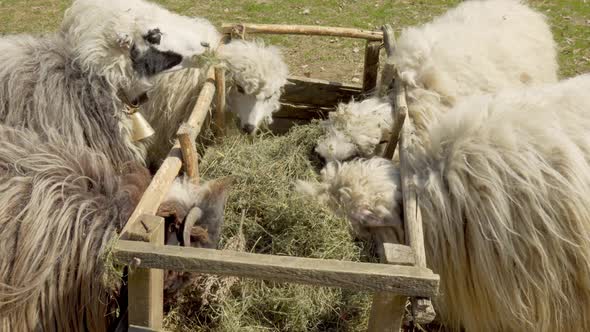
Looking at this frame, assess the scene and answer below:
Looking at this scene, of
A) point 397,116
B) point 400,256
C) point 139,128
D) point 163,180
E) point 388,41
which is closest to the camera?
point 400,256

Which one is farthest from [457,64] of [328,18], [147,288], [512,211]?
[328,18]

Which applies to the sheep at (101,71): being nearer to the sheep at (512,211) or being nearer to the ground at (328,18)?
the sheep at (512,211)

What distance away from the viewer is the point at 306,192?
2904 millimetres

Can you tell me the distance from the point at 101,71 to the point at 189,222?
1.47 metres

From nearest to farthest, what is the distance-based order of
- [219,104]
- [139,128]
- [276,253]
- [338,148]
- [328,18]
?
1. [276,253]
2. [338,148]
3. [139,128]
4. [219,104]
5. [328,18]

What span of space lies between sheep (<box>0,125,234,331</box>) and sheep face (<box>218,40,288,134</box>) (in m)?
1.24

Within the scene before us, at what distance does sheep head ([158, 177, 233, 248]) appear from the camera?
95.5 inches

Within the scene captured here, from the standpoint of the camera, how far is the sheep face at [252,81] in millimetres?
3641

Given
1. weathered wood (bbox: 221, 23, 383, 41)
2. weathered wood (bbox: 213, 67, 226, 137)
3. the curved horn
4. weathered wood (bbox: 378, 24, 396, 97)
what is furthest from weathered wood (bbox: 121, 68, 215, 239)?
weathered wood (bbox: 378, 24, 396, 97)

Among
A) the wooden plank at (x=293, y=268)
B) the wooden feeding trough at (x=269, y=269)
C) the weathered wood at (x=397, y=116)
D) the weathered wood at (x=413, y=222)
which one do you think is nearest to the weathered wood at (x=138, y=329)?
the wooden feeding trough at (x=269, y=269)

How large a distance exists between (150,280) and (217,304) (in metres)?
0.58

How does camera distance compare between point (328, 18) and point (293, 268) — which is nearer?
point (293, 268)

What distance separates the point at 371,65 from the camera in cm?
417

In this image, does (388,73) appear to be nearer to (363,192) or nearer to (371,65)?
(371,65)
